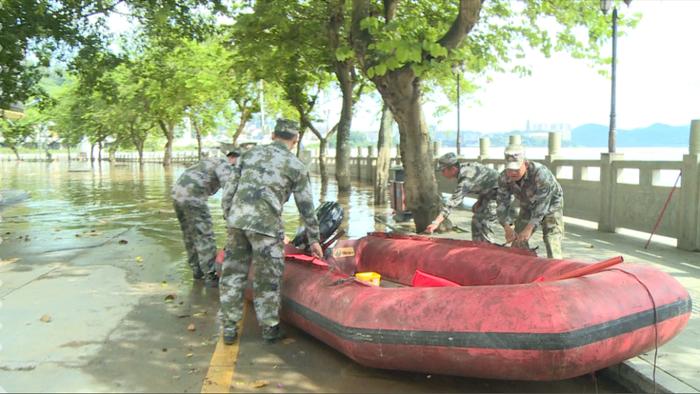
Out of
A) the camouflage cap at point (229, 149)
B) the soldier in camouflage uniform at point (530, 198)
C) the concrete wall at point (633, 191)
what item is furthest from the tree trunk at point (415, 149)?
the concrete wall at point (633, 191)

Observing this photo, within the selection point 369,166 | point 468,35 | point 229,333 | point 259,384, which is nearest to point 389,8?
point 468,35

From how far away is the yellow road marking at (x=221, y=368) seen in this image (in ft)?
13.3

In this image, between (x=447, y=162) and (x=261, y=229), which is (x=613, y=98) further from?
(x=261, y=229)

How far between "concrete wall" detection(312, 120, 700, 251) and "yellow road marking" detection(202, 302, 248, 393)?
289 inches

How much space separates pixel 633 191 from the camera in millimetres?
10422

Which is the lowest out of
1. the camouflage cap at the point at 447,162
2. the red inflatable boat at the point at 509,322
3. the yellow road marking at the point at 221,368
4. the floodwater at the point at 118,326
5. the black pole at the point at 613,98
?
the yellow road marking at the point at 221,368

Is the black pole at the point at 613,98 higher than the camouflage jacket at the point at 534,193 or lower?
higher

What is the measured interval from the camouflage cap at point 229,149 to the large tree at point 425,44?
2.33 metres

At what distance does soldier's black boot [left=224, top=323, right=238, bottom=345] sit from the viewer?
16.3 feet

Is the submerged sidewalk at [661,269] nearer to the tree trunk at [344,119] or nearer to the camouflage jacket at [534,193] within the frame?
the camouflage jacket at [534,193]

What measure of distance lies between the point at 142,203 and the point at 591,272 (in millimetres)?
15872

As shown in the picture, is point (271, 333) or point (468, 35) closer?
point (271, 333)

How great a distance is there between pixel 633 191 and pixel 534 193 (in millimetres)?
5197

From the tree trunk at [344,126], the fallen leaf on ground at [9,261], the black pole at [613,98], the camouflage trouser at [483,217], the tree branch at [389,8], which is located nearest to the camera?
the camouflage trouser at [483,217]
